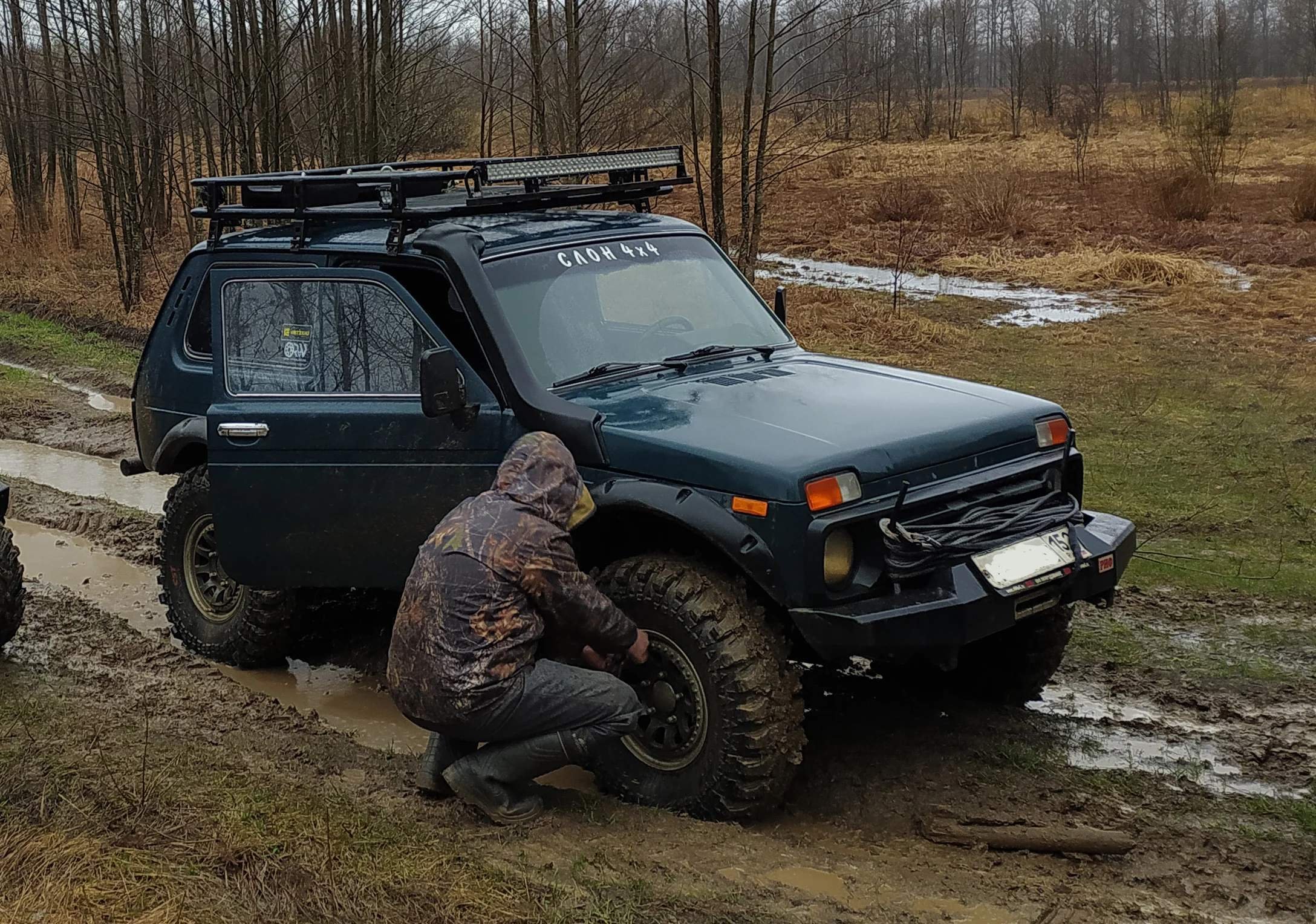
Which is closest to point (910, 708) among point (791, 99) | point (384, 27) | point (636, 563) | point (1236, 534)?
point (636, 563)

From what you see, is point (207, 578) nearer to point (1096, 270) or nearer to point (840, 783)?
point (840, 783)

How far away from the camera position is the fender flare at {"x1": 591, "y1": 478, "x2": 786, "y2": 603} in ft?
14.4

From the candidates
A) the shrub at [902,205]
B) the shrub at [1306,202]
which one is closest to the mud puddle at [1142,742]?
the shrub at [1306,202]

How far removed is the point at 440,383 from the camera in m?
4.96

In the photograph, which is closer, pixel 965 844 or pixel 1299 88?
pixel 965 844

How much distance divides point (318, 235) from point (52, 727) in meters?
2.34

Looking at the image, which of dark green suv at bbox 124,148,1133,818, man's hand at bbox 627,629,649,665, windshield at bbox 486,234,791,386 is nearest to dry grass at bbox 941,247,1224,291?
dark green suv at bbox 124,148,1133,818

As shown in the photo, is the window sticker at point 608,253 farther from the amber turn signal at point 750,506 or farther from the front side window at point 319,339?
the amber turn signal at point 750,506

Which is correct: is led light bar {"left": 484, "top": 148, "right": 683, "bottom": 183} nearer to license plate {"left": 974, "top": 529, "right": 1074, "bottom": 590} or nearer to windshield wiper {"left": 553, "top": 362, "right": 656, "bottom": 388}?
windshield wiper {"left": 553, "top": 362, "right": 656, "bottom": 388}

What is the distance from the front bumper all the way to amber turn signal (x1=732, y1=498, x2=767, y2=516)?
1.12ft

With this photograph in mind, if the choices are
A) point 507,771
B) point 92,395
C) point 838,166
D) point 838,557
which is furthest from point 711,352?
point 838,166

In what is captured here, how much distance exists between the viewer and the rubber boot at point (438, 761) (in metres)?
4.76

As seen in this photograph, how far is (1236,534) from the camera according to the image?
7.77 m

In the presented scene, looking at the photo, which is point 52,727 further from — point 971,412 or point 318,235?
point 971,412
